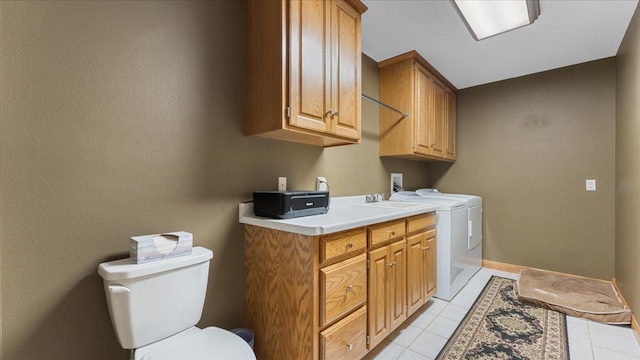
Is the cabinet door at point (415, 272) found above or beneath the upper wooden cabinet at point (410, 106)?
beneath

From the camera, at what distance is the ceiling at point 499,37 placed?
74.2 inches

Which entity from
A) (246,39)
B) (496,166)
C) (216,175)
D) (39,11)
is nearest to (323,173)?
(216,175)

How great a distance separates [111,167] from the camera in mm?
1140

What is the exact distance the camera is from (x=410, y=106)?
261 cm

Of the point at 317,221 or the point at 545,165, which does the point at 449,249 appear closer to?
the point at 317,221

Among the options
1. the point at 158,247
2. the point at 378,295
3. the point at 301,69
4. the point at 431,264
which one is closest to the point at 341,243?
the point at 378,295

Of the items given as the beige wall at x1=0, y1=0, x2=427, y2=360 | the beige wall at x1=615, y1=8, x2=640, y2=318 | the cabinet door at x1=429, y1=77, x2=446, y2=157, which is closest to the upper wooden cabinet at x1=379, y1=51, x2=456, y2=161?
the cabinet door at x1=429, y1=77, x2=446, y2=157

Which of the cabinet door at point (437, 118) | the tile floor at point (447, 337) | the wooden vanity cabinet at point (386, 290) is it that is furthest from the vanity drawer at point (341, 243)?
the cabinet door at point (437, 118)

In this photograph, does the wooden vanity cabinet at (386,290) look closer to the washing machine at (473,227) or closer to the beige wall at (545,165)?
the washing machine at (473,227)

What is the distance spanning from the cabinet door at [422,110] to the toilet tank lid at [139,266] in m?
2.25

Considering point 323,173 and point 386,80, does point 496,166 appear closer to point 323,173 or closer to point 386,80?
point 386,80

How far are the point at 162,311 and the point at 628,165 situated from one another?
3.38 meters

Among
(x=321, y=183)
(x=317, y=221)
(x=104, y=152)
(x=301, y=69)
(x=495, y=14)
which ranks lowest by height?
(x=317, y=221)

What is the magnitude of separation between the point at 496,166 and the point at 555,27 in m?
1.63
